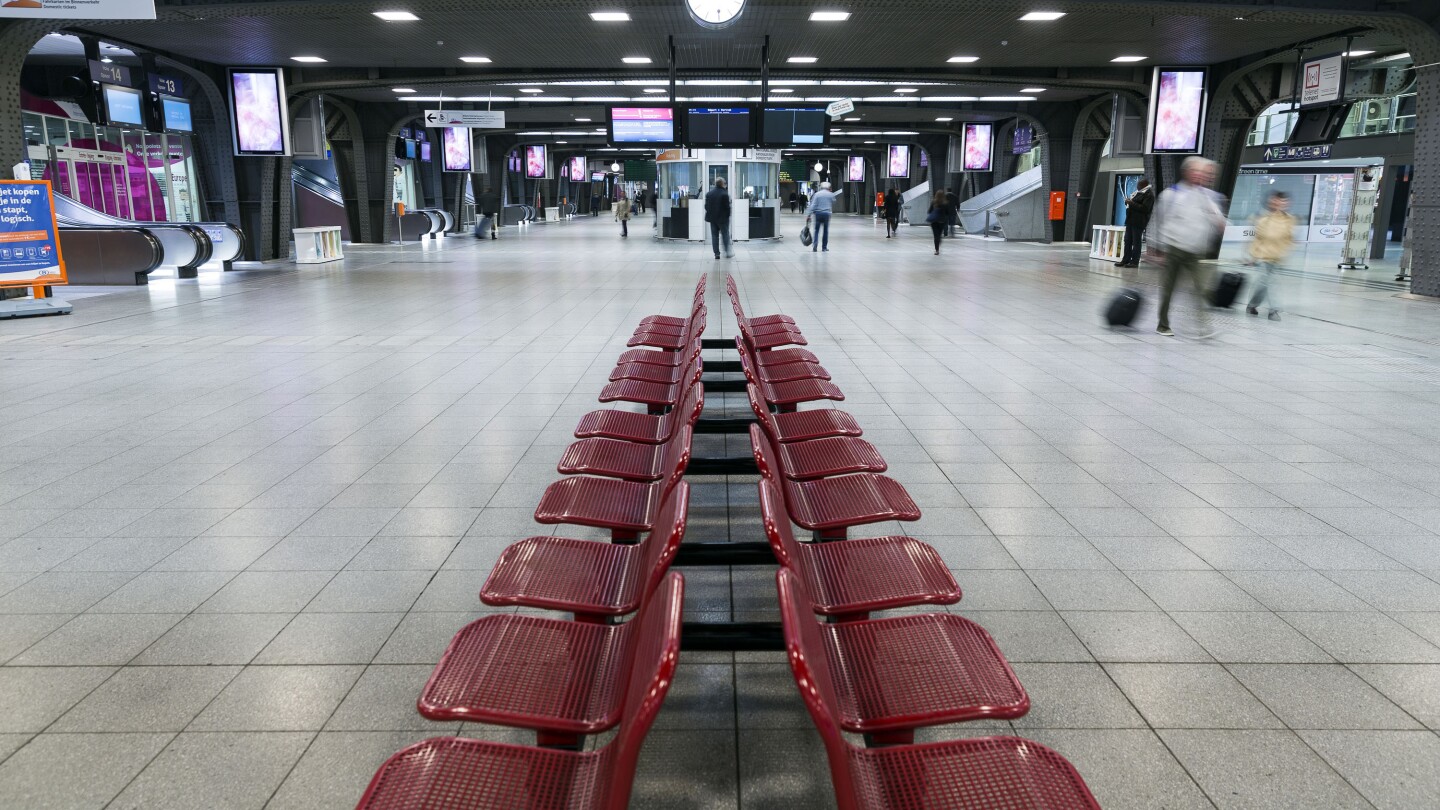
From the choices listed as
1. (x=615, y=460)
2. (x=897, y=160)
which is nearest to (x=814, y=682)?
(x=615, y=460)

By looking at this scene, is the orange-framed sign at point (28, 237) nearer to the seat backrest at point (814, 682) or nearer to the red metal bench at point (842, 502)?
the red metal bench at point (842, 502)

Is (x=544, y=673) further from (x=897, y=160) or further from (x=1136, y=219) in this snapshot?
(x=897, y=160)

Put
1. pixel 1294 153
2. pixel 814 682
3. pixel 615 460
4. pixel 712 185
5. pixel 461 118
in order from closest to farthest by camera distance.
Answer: pixel 814 682
pixel 615 460
pixel 461 118
pixel 1294 153
pixel 712 185

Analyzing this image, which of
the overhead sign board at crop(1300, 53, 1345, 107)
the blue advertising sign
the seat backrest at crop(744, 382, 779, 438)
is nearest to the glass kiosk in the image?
the blue advertising sign

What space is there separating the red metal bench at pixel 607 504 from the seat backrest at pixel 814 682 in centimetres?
94

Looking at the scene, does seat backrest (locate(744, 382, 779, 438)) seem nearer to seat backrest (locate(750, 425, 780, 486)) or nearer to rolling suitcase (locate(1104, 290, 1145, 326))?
seat backrest (locate(750, 425, 780, 486))

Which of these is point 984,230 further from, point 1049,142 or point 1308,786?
point 1308,786

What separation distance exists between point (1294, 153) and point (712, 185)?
51.3ft

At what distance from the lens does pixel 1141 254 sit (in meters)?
18.0

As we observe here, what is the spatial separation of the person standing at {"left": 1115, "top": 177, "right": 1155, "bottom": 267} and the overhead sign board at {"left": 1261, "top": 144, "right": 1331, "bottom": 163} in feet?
25.8

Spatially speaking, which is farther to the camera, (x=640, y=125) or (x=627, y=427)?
(x=640, y=125)

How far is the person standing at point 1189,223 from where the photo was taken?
7.89 meters

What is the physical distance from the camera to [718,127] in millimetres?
15656

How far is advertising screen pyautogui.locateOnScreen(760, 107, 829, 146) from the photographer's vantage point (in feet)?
53.5
